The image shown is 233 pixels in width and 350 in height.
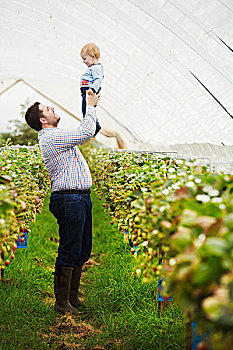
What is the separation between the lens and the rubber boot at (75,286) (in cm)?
346

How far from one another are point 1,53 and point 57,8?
4.05 meters

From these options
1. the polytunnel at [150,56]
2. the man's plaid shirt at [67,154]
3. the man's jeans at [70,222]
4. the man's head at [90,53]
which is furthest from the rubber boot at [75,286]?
the polytunnel at [150,56]

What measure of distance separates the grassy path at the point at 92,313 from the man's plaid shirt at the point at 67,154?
1009 millimetres

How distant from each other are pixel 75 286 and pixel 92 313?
0.26 m

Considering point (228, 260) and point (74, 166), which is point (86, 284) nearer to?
point (74, 166)

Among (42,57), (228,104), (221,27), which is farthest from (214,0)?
(42,57)

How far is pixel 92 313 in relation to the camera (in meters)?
3.41

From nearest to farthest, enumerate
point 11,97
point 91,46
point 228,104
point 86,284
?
point 91,46, point 86,284, point 228,104, point 11,97

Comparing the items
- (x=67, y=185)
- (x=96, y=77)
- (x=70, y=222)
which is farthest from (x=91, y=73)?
(x=70, y=222)

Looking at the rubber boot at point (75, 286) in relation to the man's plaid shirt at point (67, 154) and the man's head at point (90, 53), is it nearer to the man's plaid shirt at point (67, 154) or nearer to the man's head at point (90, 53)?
the man's plaid shirt at point (67, 154)

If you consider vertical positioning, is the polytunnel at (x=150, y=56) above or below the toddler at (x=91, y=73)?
above

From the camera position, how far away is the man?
10.4 ft

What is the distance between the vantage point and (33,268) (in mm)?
4238

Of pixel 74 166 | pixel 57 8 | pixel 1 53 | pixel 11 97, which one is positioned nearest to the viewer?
pixel 74 166
